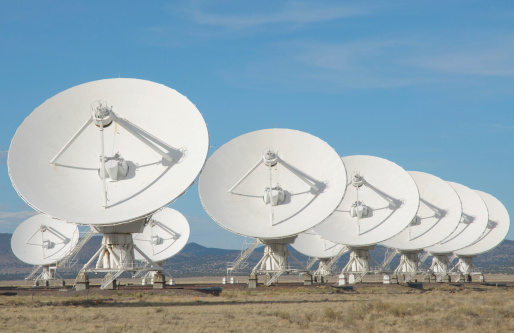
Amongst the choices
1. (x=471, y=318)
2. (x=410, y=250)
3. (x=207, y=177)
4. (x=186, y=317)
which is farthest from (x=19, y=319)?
(x=410, y=250)

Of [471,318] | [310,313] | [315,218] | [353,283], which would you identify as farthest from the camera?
[353,283]

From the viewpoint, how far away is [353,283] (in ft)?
202

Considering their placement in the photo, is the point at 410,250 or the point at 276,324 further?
the point at 410,250

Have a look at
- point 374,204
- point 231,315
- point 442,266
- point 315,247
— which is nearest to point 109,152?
point 231,315

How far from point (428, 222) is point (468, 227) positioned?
9690 millimetres

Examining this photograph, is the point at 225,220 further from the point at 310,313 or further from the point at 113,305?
the point at 310,313

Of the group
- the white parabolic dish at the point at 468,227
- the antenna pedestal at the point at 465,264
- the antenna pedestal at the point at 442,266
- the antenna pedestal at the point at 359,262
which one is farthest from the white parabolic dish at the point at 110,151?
the antenna pedestal at the point at 465,264

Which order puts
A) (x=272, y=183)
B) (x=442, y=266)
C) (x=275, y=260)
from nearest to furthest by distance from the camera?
(x=272, y=183) < (x=275, y=260) < (x=442, y=266)

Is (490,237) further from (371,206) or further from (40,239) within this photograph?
(40,239)

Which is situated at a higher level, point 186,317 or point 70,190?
point 70,190

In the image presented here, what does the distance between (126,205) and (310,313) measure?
1159 cm

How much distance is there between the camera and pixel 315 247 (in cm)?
7581

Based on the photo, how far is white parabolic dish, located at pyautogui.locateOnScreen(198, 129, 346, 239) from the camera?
4684cm

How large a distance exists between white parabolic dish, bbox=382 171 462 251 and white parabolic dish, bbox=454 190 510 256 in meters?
16.0
